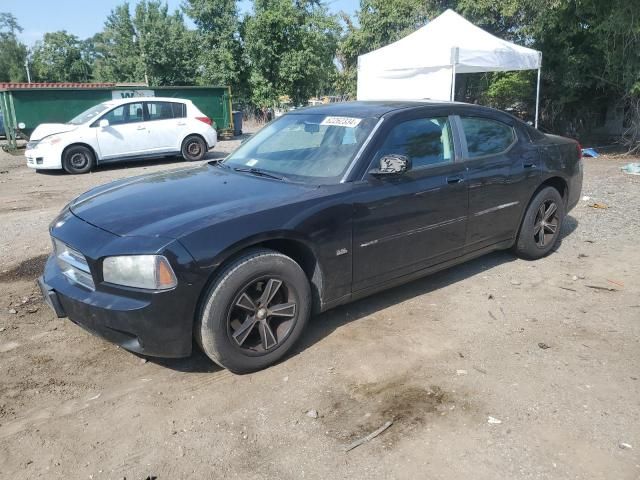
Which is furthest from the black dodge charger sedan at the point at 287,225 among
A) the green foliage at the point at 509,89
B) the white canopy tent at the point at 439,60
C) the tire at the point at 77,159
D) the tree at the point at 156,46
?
the tree at the point at 156,46

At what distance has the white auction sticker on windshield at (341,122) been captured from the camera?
3938 mm

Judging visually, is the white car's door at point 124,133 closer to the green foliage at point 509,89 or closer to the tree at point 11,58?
the green foliage at point 509,89

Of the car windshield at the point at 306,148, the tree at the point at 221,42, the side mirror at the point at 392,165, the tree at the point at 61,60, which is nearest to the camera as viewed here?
the side mirror at the point at 392,165

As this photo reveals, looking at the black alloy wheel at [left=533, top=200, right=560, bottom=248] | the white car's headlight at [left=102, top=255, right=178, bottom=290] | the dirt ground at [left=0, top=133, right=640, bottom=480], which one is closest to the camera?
the dirt ground at [left=0, top=133, right=640, bottom=480]

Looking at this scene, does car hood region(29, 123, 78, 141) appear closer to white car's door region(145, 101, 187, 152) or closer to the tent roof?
white car's door region(145, 101, 187, 152)

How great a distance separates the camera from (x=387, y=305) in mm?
4312

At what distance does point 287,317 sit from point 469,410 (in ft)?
4.06

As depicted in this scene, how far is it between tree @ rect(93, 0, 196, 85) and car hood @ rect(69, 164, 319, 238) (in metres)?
32.6

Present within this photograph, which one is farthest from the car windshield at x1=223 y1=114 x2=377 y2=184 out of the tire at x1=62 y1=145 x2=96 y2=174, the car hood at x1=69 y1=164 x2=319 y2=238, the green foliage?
the green foliage

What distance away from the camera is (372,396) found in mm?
3068

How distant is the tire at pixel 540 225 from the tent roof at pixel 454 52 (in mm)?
7948

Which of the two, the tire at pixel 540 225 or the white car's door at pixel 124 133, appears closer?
the tire at pixel 540 225

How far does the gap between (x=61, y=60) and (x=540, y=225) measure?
69.7m

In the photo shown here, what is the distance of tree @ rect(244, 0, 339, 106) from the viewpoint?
2183 cm
